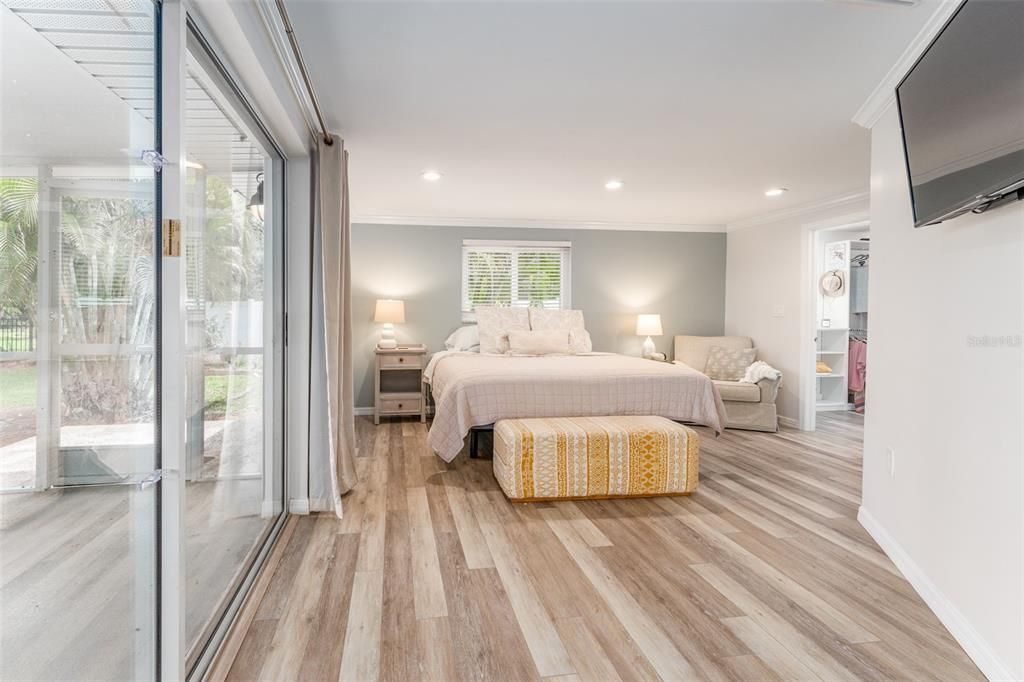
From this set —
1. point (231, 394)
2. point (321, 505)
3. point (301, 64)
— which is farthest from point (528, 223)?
point (231, 394)

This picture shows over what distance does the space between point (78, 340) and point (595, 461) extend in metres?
2.64

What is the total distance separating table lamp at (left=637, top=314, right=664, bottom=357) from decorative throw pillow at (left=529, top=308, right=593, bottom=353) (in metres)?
0.77

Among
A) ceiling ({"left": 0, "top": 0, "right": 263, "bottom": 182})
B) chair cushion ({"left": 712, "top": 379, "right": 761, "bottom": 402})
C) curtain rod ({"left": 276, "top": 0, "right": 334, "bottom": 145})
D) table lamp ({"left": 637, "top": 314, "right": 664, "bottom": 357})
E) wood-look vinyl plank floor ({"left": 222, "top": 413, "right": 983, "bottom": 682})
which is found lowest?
wood-look vinyl plank floor ({"left": 222, "top": 413, "right": 983, "bottom": 682})

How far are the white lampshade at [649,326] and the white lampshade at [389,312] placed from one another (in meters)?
2.62

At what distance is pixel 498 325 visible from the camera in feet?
18.0

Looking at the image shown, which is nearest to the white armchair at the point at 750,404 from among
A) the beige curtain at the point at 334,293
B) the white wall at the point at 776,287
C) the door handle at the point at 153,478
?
the white wall at the point at 776,287

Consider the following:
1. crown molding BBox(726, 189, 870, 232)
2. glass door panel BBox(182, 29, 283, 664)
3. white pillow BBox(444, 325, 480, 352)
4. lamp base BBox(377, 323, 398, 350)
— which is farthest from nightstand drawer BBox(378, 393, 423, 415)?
crown molding BBox(726, 189, 870, 232)

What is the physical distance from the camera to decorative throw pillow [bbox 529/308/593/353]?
5531 millimetres

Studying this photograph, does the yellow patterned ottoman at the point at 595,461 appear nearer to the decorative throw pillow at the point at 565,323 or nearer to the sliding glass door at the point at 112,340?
the sliding glass door at the point at 112,340

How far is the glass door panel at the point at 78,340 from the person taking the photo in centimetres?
85

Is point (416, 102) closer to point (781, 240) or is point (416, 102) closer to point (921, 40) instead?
point (921, 40)

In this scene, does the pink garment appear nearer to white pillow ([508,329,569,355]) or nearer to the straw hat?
the straw hat

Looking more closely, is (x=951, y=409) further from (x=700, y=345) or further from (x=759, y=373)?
(x=700, y=345)

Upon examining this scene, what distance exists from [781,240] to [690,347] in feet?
4.78
